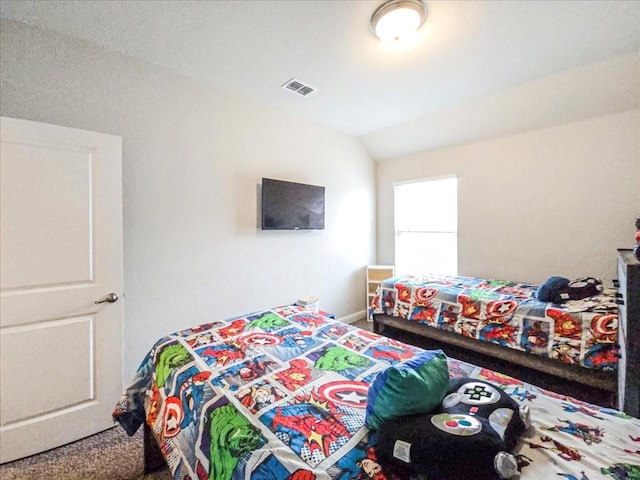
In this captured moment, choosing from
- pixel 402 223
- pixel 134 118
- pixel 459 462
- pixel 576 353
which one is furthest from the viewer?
pixel 402 223

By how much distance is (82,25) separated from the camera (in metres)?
1.81

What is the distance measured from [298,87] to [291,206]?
4.01 ft

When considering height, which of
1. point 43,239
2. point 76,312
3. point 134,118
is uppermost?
point 134,118

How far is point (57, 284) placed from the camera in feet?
5.74

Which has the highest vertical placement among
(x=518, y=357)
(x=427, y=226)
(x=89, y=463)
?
(x=427, y=226)

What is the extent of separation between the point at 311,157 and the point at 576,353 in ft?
10.3

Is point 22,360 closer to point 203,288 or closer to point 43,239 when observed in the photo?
point 43,239

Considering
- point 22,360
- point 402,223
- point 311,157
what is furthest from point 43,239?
point 402,223

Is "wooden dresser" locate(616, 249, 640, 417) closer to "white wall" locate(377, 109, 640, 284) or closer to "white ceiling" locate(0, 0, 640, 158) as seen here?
"white ceiling" locate(0, 0, 640, 158)

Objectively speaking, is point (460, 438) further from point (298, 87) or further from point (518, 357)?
point (298, 87)

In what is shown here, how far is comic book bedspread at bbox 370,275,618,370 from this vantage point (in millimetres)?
1932

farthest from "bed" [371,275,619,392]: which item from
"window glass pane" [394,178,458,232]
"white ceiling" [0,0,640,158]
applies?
"white ceiling" [0,0,640,158]

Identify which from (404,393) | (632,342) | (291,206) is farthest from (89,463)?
(632,342)

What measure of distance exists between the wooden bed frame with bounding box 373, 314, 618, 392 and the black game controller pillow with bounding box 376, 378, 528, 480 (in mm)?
1688
